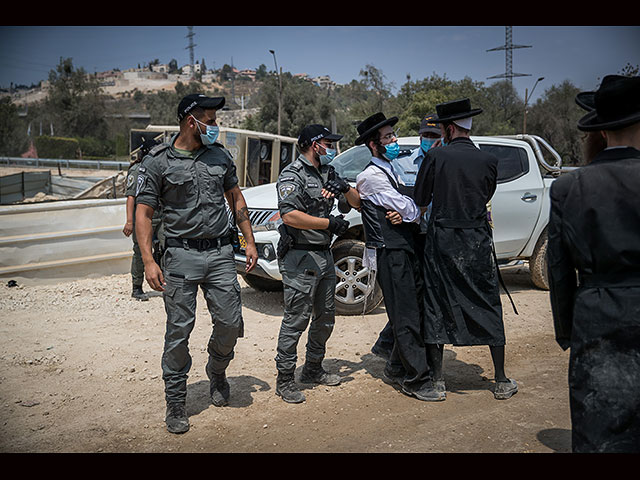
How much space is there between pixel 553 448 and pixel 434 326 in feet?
3.93

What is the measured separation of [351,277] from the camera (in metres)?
6.68

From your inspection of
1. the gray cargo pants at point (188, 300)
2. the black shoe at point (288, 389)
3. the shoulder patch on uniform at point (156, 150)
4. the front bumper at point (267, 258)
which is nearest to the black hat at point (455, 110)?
the gray cargo pants at point (188, 300)

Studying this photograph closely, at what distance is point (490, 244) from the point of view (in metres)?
4.41

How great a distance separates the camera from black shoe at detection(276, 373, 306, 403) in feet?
14.8

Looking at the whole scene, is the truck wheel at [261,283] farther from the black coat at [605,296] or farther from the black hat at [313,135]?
the black coat at [605,296]

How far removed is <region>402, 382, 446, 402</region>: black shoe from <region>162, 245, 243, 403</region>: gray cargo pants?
151 cm

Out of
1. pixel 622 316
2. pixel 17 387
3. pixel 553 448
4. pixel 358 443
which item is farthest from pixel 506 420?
pixel 17 387

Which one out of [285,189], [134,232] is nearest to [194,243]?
[285,189]

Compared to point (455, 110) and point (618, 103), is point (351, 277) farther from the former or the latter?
point (618, 103)

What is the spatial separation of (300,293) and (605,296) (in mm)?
2436

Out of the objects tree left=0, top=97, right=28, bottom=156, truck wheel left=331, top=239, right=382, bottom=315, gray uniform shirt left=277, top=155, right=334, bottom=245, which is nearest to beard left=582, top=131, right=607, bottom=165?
gray uniform shirt left=277, top=155, right=334, bottom=245

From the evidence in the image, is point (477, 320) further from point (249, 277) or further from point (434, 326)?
point (249, 277)

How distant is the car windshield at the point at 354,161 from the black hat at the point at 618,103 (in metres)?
4.46

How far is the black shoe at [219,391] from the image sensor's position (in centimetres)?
445
